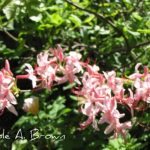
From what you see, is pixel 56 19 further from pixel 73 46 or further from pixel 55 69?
pixel 55 69

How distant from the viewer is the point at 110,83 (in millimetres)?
1365

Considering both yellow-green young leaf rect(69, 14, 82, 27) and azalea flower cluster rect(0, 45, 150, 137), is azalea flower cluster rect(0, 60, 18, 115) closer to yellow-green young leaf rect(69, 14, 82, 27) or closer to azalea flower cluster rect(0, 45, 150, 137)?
azalea flower cluster rect(0, 45, 150, 137)

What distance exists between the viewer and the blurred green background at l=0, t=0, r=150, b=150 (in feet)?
5.84

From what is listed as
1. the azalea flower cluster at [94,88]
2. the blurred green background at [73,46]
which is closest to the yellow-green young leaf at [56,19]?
the blurred green background at [73,46]

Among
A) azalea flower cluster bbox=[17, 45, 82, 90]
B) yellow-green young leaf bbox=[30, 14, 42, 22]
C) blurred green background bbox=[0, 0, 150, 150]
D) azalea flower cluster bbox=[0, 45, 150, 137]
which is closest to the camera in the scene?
azalea flower cluster bbox=[0, 45, 150, 137]

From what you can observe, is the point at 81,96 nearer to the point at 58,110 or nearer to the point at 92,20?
the point at 58,110

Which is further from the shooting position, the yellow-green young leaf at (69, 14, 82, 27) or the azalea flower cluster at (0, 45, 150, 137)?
the yellow-green young leaf at (69, 14, 82, 27)

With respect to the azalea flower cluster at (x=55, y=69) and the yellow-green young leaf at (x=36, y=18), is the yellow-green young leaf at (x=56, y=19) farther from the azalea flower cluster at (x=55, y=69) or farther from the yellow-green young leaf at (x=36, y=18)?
the azalea flower cluster at (x=55, y=69)

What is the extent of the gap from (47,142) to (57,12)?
2.02 feet

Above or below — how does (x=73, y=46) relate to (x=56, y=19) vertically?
below

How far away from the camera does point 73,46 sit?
2180mm

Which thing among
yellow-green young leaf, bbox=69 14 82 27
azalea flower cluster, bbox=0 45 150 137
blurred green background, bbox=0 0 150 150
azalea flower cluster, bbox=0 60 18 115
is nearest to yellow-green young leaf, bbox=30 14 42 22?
blurred green background, bbox=0 0 150 150

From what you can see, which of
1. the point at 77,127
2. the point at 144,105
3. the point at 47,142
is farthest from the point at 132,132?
the point at 144,105

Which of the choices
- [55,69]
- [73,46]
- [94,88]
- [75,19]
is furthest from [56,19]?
[94,88]
